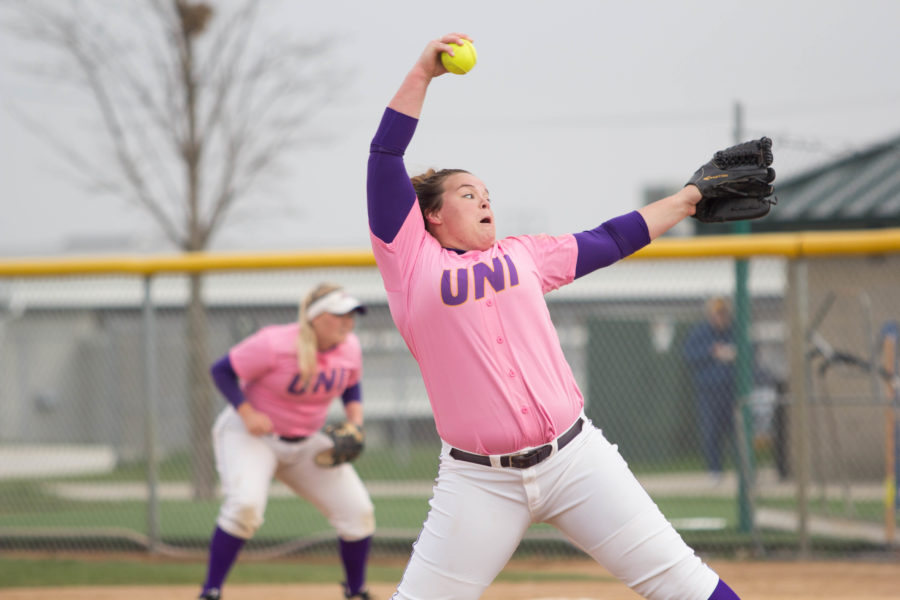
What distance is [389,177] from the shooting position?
287 cm

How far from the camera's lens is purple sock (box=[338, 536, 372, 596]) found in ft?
17.6

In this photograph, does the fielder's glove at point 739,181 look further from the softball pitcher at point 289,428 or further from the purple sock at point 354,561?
the purple sock at point 354,561

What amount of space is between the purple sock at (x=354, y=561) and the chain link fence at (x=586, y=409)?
1746 millimetres

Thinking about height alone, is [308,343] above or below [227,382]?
above

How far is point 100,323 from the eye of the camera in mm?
10133

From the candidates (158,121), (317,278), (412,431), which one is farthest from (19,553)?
(158,121)

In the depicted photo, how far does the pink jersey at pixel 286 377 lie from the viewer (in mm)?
5238

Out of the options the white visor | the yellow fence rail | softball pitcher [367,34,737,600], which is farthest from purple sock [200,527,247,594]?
the yellow fence rail

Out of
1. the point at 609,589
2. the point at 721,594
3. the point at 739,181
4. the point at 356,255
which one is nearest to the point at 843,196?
the point at 356,255

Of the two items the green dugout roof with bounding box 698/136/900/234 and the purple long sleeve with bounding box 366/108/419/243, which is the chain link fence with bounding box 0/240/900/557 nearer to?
the green dugout roof with bounding box 698/136/900/234

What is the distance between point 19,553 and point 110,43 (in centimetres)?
595

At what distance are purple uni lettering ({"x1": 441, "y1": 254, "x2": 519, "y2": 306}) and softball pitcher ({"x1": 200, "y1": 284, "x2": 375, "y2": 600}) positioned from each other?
7.29 feet

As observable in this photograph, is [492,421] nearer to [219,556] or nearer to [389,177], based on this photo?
[389,177]

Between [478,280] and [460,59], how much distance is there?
0.63 m
